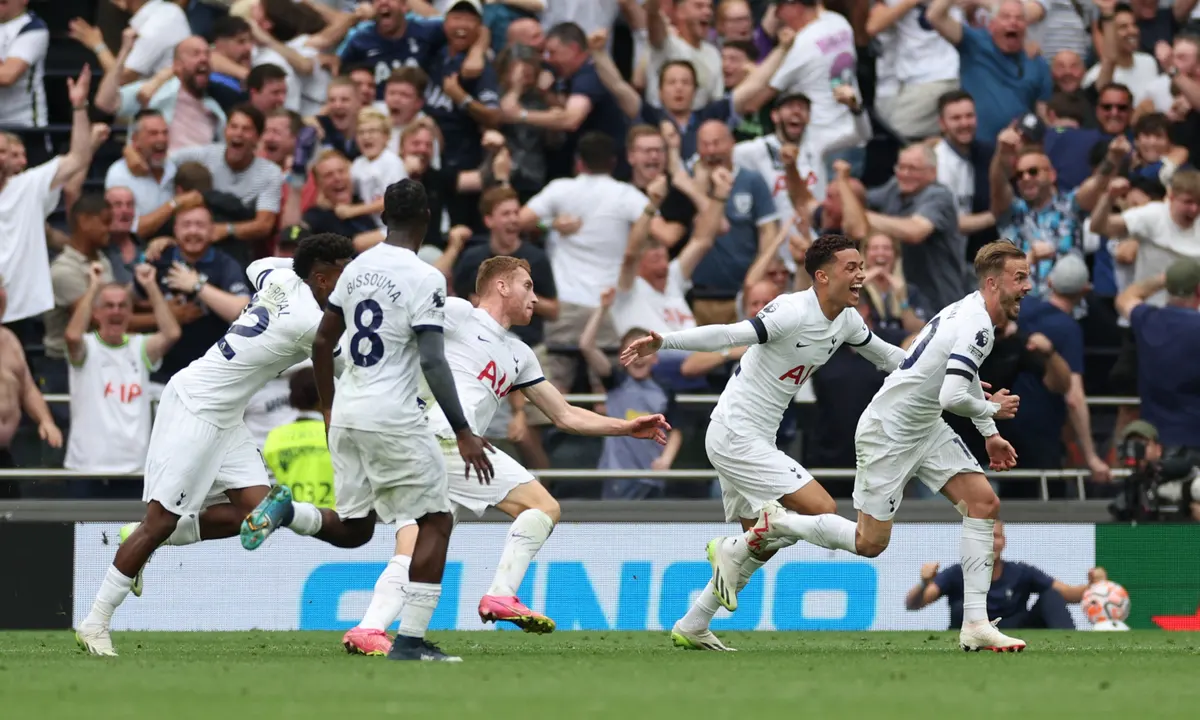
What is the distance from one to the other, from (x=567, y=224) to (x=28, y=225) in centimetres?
420

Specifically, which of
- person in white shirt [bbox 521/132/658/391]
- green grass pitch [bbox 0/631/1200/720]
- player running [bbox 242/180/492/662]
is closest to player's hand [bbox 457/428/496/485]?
player running [bbox 242/180/492/662]

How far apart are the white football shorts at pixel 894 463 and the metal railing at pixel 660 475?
359 cm

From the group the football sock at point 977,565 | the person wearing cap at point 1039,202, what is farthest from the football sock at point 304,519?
the person wearing cap at point 1039,202

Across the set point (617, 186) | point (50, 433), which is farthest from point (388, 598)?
point (617, 186)

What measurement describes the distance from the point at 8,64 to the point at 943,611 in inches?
358

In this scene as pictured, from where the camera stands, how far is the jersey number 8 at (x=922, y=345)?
33.6 ft

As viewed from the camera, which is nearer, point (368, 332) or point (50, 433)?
point (368, 332)

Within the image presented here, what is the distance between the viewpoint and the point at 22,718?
6391 mm

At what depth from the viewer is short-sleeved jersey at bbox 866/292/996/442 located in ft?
32.6

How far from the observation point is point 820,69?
16125mm

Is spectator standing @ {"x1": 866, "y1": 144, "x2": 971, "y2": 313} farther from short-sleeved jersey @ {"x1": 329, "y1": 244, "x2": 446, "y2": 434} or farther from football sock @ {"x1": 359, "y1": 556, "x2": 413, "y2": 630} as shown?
short-sleeved jersey @ {"x1": 329, "y1": 244, "x2": 446, "y2": 434}

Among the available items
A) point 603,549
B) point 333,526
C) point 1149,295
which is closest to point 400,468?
point 333,526

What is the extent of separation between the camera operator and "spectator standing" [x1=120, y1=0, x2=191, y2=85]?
28.2 ft

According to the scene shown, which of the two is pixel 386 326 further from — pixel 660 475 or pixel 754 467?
pixel 660 475
